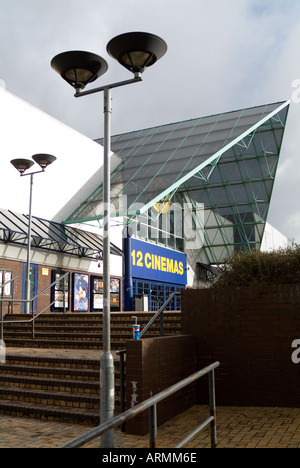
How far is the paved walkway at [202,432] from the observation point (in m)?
5.82

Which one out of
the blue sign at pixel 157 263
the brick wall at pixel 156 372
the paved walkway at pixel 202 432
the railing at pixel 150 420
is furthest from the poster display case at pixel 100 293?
the railing at pixel 150 420

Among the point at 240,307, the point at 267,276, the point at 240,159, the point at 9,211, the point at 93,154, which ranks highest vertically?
the point at 240,159

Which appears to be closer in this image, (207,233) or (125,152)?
(125,152)

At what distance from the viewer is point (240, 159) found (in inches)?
1312

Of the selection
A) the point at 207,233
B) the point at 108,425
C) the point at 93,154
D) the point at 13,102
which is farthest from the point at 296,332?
the point at 207,233

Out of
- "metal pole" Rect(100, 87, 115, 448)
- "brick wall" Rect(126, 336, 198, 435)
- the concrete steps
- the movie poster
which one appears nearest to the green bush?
"brick wall" Rect(126, 336, 198, 435)

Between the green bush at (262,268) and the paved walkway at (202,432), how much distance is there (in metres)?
2.29

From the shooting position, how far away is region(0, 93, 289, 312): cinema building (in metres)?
19.7

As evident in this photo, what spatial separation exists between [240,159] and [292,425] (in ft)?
93.1

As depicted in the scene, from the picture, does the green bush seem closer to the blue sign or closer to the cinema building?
the cinema building

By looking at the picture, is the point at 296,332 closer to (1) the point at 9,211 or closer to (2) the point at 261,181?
(1) the point at 9,211

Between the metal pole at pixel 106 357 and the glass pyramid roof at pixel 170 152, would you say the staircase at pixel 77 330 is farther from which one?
the glass pyramid roof at pixel 170 152

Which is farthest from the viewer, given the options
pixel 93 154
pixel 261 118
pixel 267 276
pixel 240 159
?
pixel 240 159

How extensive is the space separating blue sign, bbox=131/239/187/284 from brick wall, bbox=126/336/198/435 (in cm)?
1614
